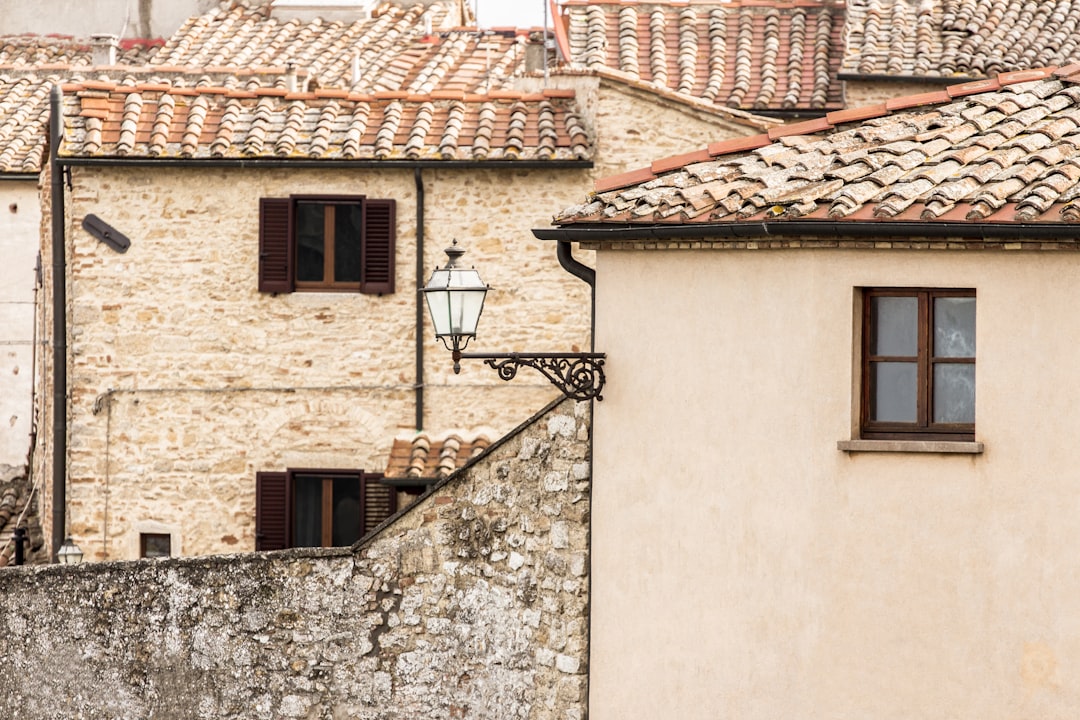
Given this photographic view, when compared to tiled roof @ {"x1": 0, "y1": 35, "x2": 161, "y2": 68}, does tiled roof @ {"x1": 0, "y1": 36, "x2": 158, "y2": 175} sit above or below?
below

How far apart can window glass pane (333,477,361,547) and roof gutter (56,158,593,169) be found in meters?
3.11

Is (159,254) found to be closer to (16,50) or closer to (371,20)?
(371,20)

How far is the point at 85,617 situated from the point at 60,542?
5.41 m

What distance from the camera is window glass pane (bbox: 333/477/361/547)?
17.9 meters

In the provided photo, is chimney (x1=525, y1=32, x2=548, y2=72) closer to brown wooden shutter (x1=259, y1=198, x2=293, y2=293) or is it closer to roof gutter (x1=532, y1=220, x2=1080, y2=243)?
brown wooden shutter (x1=259, y1=198, x2=293, y2=293)

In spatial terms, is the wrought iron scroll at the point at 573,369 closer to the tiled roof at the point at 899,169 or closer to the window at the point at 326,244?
the tiled roof at the point at 899,169

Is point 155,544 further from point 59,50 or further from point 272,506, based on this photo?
point 59,50

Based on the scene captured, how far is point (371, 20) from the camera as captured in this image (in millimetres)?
29969

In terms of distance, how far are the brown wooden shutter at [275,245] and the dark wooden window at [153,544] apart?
2.65 metres

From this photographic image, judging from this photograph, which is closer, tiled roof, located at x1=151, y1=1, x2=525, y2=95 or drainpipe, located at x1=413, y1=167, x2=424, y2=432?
drainpipe, located at x1=413, y1=167, x2=424, y2=432

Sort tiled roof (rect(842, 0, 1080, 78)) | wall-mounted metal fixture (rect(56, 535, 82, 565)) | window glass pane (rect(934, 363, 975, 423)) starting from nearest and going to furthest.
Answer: window glass pane (rect(934, 363, 975, 423)) < wall-mounted metal fixture (rect(56, 535, 82, 565)) < tiled roof (rect(842, 0, 1080, 78))

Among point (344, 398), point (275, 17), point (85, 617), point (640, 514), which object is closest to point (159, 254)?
point (344, 398)

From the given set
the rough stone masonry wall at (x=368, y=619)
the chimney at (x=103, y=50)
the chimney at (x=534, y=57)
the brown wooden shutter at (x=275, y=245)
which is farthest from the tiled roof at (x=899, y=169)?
the chimney at (x=103, y=50)

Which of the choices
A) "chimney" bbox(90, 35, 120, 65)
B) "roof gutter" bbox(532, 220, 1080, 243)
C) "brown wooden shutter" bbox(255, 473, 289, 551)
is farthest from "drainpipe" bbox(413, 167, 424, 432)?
"chimney" bbox(90, 35, 120, 65)
